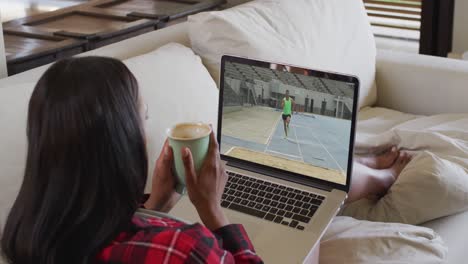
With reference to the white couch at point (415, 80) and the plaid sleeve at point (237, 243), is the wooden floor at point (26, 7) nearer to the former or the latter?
the white couch at point (415, 80)

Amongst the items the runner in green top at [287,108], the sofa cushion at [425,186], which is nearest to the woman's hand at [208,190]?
the runner in green top at [287,108]

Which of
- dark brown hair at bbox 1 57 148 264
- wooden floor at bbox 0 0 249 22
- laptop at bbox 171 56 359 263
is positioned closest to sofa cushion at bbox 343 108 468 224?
laptop at bbox 171 56 359 263

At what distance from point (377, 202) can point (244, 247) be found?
72 cm

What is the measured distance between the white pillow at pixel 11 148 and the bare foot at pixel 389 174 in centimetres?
91

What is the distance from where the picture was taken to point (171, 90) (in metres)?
1.67

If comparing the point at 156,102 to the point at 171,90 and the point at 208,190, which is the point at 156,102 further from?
the point at 208,190

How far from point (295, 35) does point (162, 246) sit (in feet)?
4.24

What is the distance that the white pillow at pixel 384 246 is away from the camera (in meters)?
1.42

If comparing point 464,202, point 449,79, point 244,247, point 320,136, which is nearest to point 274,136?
point 320,136

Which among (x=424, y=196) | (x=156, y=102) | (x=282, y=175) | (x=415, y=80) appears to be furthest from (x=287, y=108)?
(x=415, y=80)

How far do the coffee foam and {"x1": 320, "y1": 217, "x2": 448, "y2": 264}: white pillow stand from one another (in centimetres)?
47

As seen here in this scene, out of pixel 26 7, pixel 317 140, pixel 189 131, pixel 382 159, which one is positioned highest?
pixel 26 7

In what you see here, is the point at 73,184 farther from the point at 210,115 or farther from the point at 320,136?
the point at 210,115

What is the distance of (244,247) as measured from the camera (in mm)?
1093
